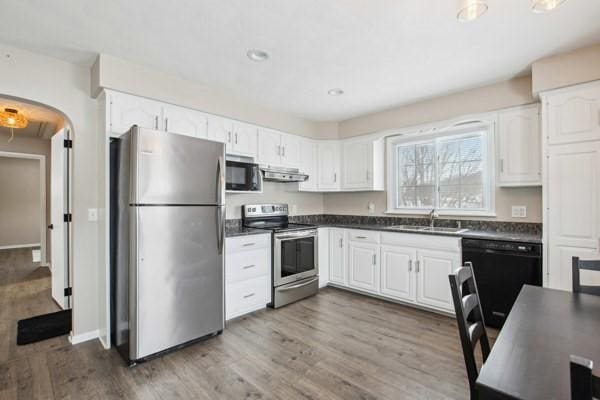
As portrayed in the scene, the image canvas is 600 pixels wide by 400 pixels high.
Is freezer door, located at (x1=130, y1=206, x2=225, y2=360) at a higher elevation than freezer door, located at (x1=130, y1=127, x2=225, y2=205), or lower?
lower

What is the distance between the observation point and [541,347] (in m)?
0.97

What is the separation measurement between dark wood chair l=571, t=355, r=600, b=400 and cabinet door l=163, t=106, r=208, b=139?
314 cm

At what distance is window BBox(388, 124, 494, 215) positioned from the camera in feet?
11.2

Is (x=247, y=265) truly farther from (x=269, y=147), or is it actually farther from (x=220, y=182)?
(x=269, y=147)

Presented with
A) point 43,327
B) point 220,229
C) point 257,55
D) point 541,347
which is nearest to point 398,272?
point 220,229

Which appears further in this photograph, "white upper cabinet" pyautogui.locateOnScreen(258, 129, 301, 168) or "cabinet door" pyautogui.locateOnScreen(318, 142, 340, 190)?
"cabinet door" pyautogui.locateOnScreen(318, 142, 340, 190)

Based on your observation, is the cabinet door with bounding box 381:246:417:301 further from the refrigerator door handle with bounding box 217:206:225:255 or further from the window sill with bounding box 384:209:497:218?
the refrigerator door handle with bounding box 217:206:225:255

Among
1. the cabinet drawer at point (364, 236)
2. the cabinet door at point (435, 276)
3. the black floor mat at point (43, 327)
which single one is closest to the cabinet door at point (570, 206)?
the cabinet door at point (435, 276)

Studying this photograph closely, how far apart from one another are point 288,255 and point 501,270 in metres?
2.21

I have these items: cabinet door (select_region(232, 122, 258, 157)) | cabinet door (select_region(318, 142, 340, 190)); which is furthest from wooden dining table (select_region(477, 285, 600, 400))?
cabinet door (select_region(318, 142, 340, 190))

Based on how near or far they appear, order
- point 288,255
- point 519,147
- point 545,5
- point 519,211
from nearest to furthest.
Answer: point 545,5
point 519,147
point 519,211
point 288,255

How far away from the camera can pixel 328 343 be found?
2.55m

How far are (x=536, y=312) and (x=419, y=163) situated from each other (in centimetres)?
295

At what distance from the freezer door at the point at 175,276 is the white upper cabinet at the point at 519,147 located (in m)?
3.00
